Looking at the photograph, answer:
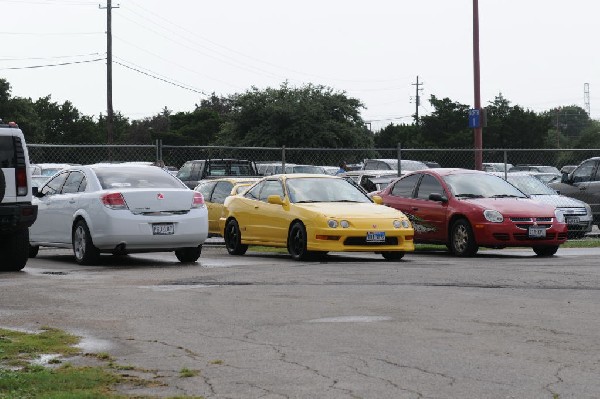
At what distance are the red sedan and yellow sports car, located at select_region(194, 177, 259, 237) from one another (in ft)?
11.4

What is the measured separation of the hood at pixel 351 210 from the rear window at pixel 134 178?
7.08ft

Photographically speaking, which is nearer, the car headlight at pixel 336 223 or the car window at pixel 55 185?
the car headlight at pixel 336 223

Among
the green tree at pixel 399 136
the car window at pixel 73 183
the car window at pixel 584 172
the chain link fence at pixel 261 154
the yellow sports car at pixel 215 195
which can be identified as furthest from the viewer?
the green tree at pixel 399 136

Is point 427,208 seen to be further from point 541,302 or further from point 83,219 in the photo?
point 541,302

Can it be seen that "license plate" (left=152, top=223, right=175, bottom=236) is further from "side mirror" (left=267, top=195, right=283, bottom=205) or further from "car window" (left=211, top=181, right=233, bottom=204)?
"car window" (left=211, top=181, right=233, bottom=204)

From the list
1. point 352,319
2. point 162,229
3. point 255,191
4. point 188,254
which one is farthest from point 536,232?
point 352,319

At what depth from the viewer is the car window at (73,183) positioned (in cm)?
1855

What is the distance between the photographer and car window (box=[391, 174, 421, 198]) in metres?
21.7

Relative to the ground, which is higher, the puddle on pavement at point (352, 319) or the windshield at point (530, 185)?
the windshield at point (530, 185)

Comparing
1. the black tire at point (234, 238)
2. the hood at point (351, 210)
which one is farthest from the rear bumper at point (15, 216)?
the black tire at point (234, 238)

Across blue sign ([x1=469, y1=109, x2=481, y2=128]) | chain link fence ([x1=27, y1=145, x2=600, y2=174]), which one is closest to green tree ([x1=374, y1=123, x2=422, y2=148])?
chain link fence ([x1=27, y1=145, x2=600, y2=174])

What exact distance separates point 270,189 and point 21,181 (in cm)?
512

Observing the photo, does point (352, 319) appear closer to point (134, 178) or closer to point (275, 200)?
point (134, 178)

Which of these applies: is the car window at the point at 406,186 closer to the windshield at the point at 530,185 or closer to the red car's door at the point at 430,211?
the red car's door at the point at 430,211
